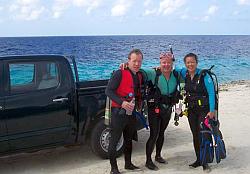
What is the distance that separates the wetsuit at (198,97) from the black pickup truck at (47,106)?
51.8 inches

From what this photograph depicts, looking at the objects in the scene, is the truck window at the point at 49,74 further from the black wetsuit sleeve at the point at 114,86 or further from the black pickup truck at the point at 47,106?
the black wetsuit sleeve at the point at 114,86

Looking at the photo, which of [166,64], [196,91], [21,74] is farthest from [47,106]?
[196,91]

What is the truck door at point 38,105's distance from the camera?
520 cm

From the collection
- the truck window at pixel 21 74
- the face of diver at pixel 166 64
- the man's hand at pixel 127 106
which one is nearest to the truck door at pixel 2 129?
the truck window at pixel 21 74

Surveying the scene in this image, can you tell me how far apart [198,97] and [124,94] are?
1104 mm

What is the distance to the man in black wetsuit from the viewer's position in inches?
193

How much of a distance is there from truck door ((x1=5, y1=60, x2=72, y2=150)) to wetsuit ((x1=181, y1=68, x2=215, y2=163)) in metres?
1.76

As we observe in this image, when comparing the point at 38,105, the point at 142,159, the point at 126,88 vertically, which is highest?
the point at 126,88

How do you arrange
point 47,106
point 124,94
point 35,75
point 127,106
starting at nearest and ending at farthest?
1. point 127,106
2. point 124,94
3. point 47,106
4. point 35,75

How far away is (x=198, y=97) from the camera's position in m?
5.34

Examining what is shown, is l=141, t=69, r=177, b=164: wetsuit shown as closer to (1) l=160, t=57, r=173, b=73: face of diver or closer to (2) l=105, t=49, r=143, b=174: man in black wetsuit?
(1) l=160, t=57, r=173, b=73: face of diver

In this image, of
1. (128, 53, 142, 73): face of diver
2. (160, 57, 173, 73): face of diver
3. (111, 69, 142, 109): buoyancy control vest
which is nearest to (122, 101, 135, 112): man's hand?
(111, 69, 142, 109): buoyancy control vest

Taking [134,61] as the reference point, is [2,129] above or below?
below

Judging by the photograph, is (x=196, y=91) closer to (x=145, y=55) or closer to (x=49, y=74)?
(x=49, y=74)
